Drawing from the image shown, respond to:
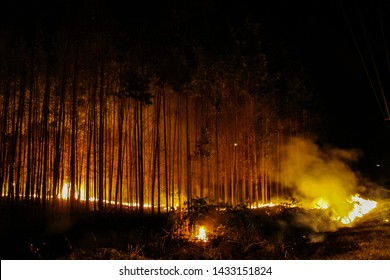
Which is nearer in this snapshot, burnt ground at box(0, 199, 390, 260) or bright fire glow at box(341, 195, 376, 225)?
burnt ground at box(0, 199, 390, 260)

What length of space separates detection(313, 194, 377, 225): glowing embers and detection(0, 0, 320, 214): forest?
1732 millimetres

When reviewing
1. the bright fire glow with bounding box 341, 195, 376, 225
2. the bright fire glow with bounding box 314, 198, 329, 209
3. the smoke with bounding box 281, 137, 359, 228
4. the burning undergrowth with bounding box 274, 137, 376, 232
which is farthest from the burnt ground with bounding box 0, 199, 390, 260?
the smoke with bounding box 281, 137, 359, 228

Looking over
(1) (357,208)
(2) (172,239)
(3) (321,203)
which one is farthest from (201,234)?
(3) (321,203)

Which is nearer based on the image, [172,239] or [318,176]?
[172,239]

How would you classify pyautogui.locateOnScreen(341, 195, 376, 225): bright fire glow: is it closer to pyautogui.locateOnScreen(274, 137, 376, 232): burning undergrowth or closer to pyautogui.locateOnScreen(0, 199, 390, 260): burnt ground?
pyautogui.locateOnScreen(274, 137, 376, 232): burning undergrowth

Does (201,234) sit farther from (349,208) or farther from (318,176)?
(318,176)

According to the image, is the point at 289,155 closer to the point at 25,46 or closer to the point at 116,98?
the point at 116,98

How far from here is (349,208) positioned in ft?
35.8

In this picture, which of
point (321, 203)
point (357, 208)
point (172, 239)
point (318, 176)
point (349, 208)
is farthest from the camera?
point (318, 176)

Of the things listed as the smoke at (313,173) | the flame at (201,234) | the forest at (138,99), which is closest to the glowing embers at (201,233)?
the flame at (201,234)

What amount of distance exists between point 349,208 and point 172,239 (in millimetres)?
6156

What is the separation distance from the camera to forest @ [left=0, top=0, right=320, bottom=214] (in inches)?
343

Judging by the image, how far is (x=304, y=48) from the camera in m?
14.1
